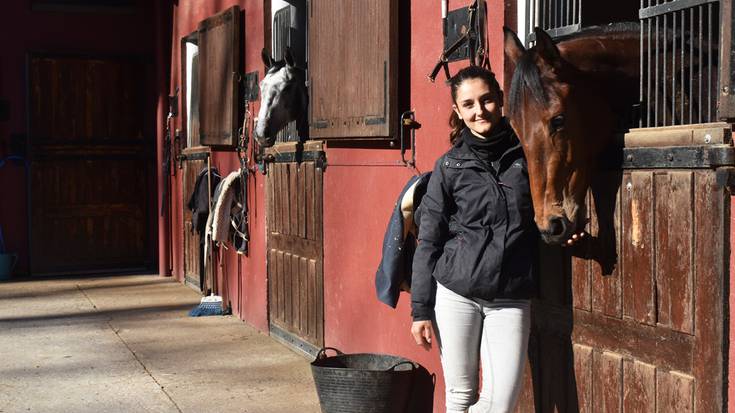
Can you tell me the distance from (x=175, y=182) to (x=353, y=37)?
593 cm

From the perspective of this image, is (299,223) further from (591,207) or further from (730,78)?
(730,78)

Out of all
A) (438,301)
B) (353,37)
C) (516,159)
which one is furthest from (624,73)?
(353,37)

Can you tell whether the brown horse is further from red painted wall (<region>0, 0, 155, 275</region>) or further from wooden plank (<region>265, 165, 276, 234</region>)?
red painted wall (<region>0, 0, 155, 275</region>)

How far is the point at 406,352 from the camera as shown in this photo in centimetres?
483

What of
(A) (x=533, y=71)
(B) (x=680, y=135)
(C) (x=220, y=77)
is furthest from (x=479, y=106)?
(C) (x=220, y=77)

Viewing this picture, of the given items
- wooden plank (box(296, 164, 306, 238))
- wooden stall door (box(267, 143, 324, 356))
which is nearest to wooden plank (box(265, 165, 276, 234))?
wooden stall door (box(267, 143, 324, 356))

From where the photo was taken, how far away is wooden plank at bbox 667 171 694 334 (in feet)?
9.54

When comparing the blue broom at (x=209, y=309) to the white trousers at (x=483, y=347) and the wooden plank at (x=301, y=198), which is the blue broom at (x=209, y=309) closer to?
the wooden plank at (x=301, y=198)

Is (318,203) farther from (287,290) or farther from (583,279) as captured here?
(583,279)

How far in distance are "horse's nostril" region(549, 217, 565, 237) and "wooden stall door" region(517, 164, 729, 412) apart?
0.74 feet

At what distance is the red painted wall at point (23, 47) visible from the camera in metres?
11.1

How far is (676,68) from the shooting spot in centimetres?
317

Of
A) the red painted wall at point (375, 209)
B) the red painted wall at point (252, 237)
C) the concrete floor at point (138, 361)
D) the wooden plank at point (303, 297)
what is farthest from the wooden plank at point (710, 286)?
the red painted wall at point (252, 237)

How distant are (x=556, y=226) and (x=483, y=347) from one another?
0.48m
